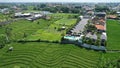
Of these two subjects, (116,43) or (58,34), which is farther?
(58,34)

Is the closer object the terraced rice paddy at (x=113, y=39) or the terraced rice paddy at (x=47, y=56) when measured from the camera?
the terraced rice paddy at (x=47, y=56)

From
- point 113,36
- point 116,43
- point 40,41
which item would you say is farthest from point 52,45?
point 113,36

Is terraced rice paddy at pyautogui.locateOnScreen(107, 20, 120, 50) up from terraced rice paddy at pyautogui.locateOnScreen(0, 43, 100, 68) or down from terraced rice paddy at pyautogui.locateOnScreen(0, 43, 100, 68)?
down

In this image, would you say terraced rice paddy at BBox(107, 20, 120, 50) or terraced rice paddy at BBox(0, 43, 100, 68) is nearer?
terraced rice paddy at BBox(0, 43, 100, 68)

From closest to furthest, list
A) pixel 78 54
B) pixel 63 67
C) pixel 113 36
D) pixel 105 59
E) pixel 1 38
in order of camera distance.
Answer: pixel 63 67, pixel 105 59, pixel 78 54, pixel 1 38, pixel 113 36

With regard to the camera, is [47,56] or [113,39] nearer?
[47,56]

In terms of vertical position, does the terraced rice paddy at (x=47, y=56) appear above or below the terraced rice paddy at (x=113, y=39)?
above

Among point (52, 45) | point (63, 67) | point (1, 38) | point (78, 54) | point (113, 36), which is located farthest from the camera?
point (113, 36)

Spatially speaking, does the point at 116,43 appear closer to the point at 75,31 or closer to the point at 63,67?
the point at 75,31
